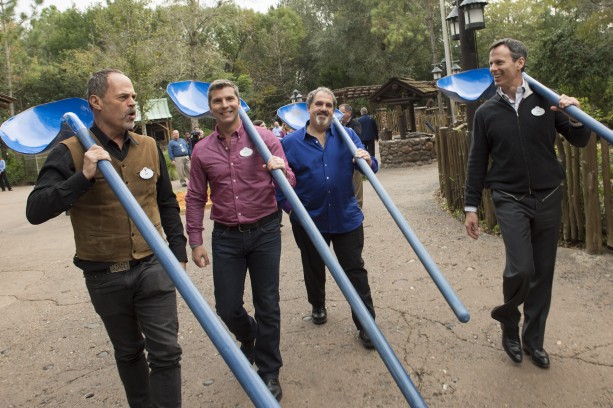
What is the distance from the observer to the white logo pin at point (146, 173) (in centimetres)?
261

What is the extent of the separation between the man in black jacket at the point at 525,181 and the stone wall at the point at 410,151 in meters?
12.7

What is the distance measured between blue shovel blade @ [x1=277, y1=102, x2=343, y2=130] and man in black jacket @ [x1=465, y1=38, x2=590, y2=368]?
222cm

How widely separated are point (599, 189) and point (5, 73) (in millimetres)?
33286

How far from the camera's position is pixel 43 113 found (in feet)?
9.90

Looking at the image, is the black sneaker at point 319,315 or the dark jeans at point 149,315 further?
the black sneaker at point 319,315

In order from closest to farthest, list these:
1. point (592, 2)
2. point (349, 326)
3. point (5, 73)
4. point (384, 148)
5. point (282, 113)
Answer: point (349, 326) → point (282, 113) → point (384, 148) → point (592, 2) → point (5, 73)

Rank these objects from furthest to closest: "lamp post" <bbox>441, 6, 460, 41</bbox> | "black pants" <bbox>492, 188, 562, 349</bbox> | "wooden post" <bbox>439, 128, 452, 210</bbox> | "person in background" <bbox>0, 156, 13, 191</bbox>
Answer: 1. "person in background" <bbox>0, 156, 13, 191</bbox>
2. "lamp post" <bbox>441, 6, 460, 41</bbox>
3. "wooden post" <bbox>439, 128, 452, 210</bbox>
4. "black pants" <bbox>492, 188, 562, 349</bbox>

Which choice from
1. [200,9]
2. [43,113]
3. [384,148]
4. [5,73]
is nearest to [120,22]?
[200,9]

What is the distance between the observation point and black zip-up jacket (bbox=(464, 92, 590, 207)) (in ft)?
10.2

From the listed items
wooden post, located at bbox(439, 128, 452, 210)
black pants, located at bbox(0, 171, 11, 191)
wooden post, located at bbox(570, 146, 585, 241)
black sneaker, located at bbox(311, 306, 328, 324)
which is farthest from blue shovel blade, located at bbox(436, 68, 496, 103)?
black pants, located at bbox(0, 171, 11, 191)

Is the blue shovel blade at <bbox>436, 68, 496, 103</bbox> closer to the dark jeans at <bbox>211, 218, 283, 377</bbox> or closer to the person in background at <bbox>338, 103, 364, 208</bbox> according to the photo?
the person in background at <bbox>338, 103, 364, 208</bbox>

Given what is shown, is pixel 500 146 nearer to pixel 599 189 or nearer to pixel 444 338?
pixel 444 338

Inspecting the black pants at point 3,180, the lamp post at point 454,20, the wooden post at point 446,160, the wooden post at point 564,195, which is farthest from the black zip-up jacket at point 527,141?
the black pants at point 3,180

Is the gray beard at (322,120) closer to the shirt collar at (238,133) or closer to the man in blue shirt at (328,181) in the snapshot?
the man in blue shirt at (328,181)
